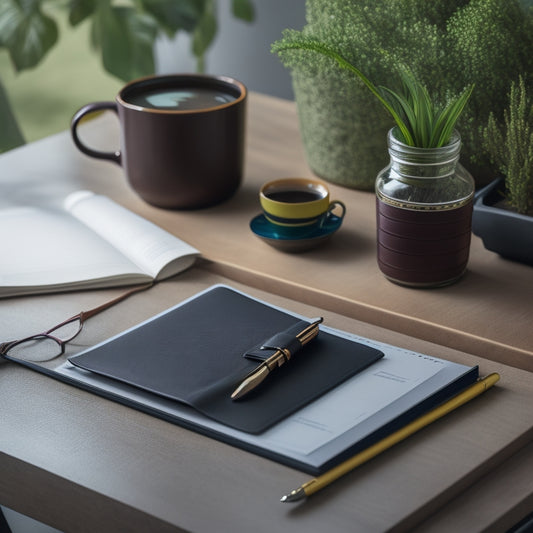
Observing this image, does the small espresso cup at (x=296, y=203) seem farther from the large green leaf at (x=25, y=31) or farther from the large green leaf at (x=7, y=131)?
the large green leaf at (x=25, y=31)

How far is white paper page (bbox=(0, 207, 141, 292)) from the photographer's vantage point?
0.97 meters

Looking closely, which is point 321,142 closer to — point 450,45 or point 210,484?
point 450,45

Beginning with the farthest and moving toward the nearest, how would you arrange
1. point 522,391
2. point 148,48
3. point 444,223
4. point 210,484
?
point 148,48, point 444,223, point 522,391, point 210,484

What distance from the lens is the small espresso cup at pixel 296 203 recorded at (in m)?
1.00

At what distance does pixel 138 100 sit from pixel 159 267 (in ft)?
0.90

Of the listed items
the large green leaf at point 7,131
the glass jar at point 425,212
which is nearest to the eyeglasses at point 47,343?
the glass jar at point 425,212

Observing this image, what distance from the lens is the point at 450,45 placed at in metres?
1.00

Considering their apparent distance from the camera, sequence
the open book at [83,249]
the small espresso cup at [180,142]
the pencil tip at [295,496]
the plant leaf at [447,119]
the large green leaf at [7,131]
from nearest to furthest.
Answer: the pencil tip at [295,496]
the plant leaf at [447,119]
the open book at [83,249]
the small espresso cup at [180,142]
the large green leaf at [7,131]

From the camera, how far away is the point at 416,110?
876 millimetres

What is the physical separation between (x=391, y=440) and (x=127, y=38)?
53.5 inches

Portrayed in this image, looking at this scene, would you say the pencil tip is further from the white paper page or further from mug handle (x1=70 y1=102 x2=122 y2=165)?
mug handle (x1=70 y1=102 x2=122 y2=165)

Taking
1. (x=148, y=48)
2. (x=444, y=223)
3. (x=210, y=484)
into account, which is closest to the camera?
(x=210, y=484)

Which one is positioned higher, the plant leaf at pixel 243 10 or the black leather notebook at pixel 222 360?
the plant leaf at pixel 243 10

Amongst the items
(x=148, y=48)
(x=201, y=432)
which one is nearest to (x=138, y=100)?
(x=201, y=432)
